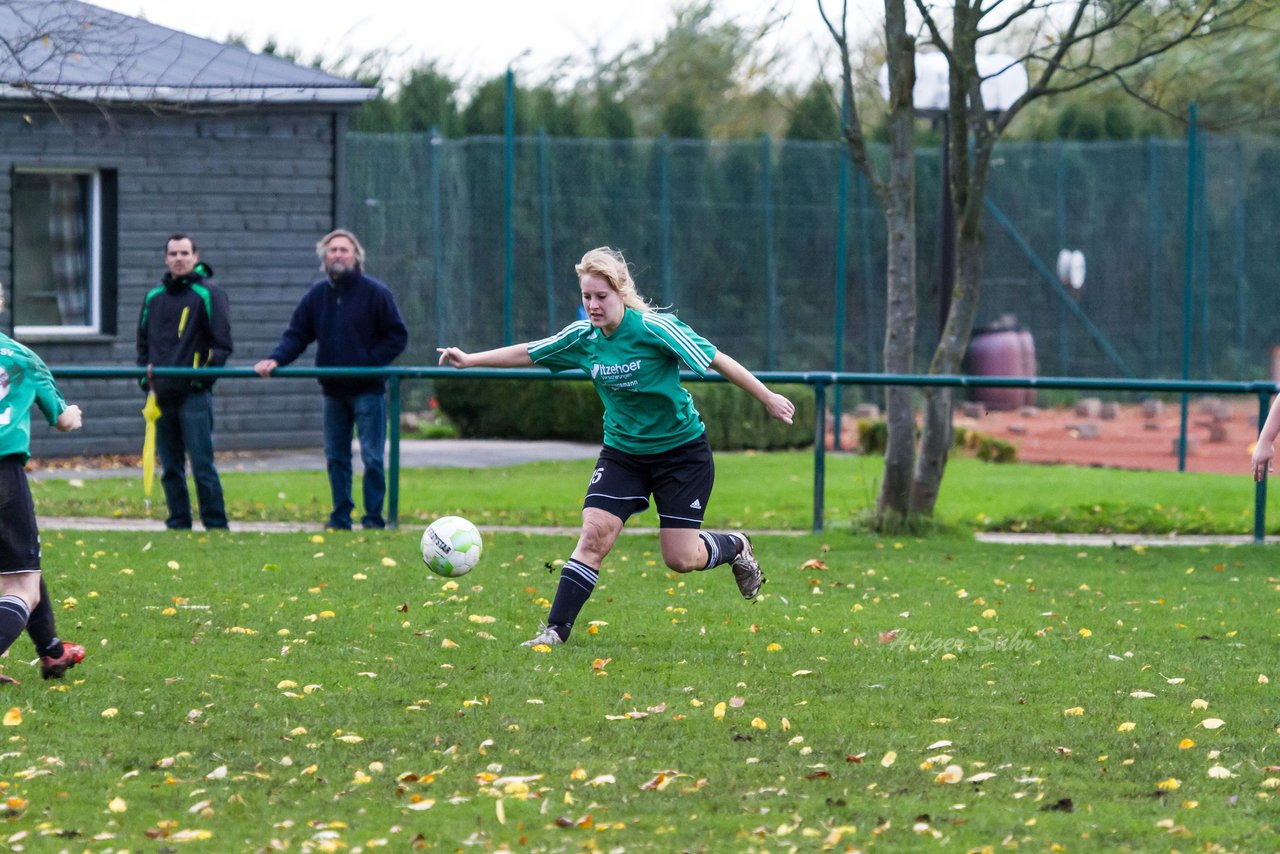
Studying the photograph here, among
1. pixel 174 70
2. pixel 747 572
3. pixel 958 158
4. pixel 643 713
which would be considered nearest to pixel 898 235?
pixel 958 158

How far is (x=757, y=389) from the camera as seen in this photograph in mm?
7074

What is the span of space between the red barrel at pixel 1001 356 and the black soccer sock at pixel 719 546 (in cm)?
1451

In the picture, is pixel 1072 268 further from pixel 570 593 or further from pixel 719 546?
pixel 570 593

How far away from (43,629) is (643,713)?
89.7 inches

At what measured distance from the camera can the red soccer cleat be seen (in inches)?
255

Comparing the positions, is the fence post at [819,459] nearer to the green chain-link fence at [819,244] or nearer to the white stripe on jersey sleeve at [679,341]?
the white stripe on jersey sleeve at [679,341]

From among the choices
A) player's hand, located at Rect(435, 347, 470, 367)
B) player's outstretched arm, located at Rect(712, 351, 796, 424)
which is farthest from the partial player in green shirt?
player's outstretched arm, located at Rect(712, 351, 796, 424)

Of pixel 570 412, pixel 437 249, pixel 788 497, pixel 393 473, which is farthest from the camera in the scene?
pixel 437 249

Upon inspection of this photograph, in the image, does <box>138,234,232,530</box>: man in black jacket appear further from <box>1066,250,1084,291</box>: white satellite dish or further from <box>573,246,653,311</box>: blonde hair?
<box>1066,250,1084,291</box>: white satellite dish

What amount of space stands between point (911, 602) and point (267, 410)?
33.8 feet

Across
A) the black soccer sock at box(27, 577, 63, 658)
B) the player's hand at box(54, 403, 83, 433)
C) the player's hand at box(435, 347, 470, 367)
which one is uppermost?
the player's hand at box(435, 347, 470, 367)

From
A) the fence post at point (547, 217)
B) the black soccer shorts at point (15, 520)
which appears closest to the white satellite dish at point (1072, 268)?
the fence post at point (547, 217)

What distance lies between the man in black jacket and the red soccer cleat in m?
4.65

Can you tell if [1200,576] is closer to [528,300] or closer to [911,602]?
[911,602]
